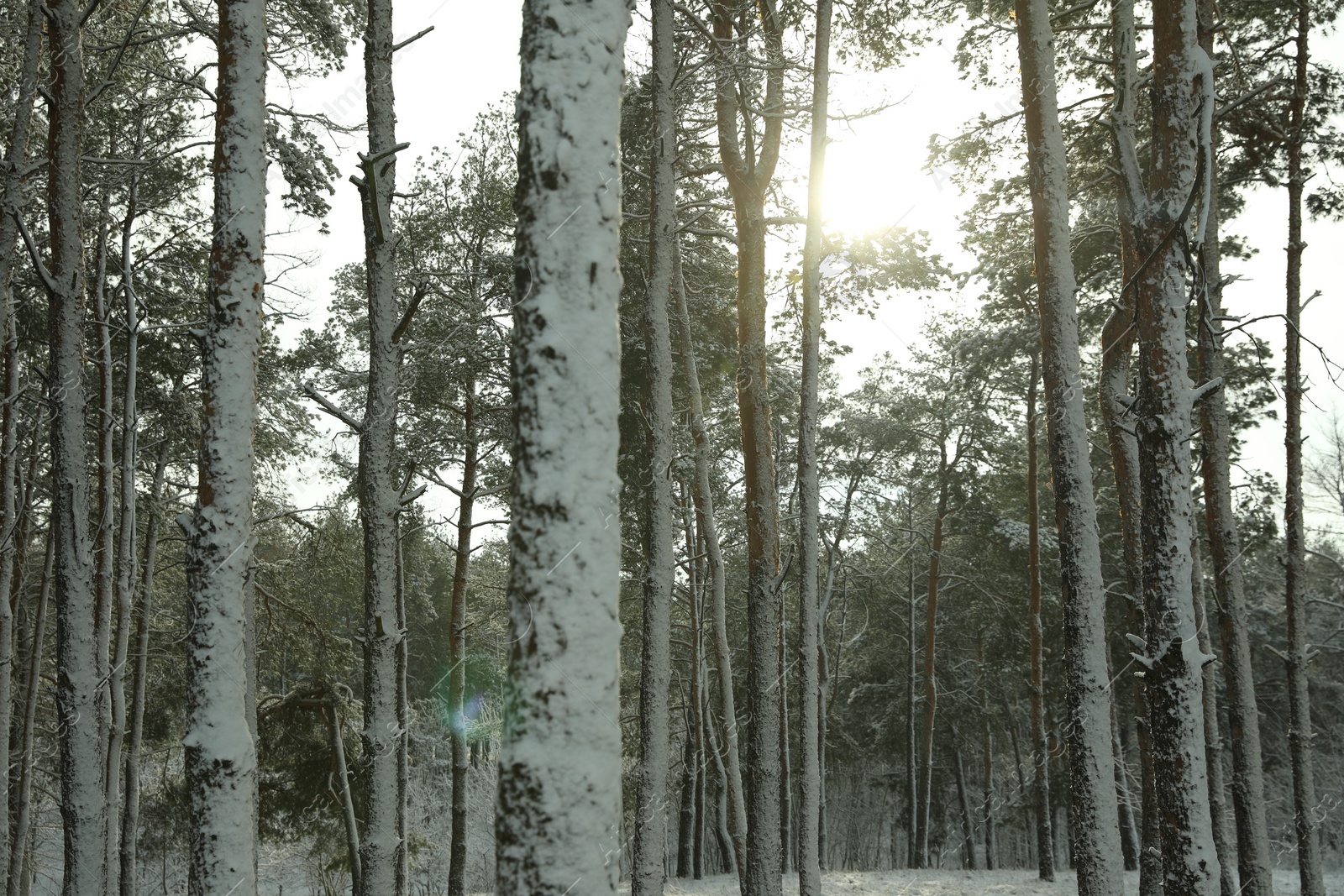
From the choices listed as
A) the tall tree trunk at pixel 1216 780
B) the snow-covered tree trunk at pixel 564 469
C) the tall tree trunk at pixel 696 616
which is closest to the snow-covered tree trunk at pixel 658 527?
the snow-covered tree trunk at pixel 564 469

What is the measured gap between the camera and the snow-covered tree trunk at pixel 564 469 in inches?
100

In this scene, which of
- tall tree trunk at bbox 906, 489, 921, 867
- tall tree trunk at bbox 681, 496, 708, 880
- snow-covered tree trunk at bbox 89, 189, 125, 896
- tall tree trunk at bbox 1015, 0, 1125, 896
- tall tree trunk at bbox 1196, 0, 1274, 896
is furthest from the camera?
tall tree trunk at bbox 906, 489, 921, 867

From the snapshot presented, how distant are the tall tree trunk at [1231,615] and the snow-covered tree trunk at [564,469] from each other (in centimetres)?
790

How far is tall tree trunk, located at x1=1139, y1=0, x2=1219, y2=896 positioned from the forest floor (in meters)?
13.1

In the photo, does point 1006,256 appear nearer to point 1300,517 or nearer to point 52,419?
point 1300,517

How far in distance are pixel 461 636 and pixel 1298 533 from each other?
40.6 ft

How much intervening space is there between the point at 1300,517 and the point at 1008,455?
→ 957cm

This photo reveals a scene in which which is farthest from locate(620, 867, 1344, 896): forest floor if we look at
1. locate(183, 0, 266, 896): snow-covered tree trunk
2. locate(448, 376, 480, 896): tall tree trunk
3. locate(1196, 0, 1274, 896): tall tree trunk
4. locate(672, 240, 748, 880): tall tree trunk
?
locate(183, 0, 266, 896): snow-covered tree trunk

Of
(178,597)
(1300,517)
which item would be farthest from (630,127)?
(178,597)

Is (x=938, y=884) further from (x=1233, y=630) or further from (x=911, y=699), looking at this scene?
(x=1233, y=630)

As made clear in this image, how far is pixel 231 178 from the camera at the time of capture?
502cm

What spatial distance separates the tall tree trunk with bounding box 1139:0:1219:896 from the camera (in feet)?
15.5

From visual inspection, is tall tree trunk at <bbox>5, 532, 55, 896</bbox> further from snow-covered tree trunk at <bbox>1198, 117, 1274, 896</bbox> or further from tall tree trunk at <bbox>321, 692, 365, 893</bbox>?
snow-covered tree trunk at <bbox>1198, 117, 1274, 896</bbox>

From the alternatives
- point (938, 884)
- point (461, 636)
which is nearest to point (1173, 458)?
point (461, 636)
